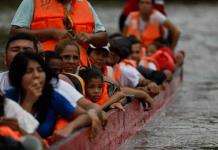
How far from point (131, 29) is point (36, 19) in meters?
6.68

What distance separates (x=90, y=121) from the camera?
8.03 meters

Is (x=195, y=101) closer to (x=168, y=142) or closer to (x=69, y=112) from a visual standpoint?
(x=168, y=142)

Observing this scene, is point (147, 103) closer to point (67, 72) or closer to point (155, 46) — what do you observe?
point (67, 72)

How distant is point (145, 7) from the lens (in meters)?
16.3

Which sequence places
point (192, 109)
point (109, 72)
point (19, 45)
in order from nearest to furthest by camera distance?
point (19, 45) → point (109, 72) → point (192, 109)

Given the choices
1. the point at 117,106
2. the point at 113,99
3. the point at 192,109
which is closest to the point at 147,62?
the point at 192,109

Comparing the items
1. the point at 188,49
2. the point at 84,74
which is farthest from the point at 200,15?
the point at 84,74

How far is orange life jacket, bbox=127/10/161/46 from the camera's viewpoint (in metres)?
16.5

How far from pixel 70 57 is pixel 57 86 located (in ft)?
5.78

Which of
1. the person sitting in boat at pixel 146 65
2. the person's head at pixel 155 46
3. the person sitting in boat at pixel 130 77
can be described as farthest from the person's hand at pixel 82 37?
the person's head at pixel 155 46

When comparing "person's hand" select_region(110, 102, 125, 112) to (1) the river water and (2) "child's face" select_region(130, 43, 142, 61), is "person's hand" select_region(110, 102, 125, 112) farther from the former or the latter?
(2) "child's face" select_region(130, 43, 142, 61)

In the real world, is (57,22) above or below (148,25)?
above

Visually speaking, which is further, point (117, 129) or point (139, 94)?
point (139, 94)

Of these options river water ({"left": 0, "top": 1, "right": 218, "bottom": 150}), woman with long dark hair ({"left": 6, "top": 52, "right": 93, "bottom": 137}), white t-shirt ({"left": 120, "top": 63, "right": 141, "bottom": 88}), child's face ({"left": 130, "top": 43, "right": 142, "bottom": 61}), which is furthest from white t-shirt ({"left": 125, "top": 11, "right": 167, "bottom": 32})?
woman with long dark hair ({"left": 6, "top": 52, "right": 93, "bottom": 137})
